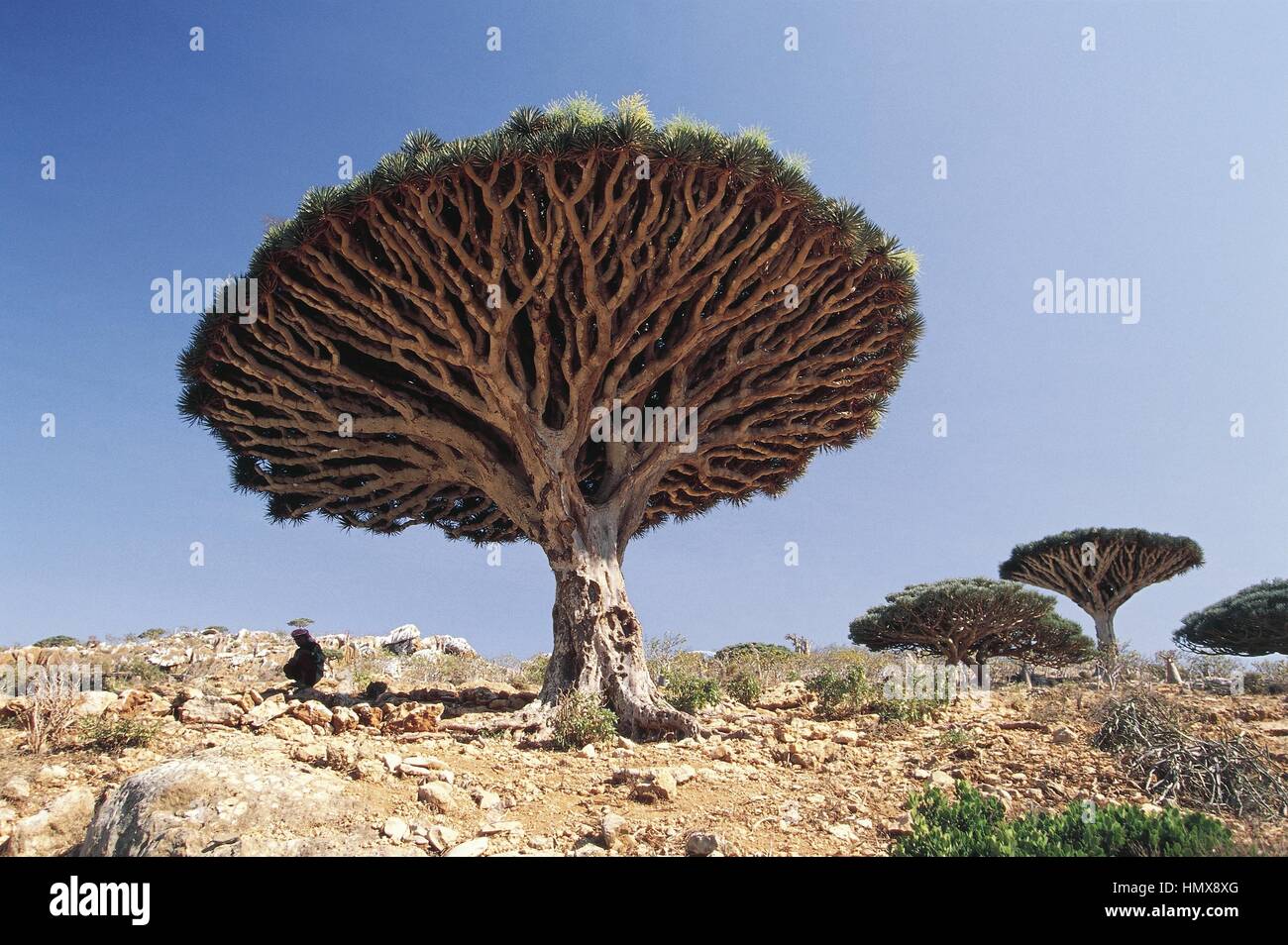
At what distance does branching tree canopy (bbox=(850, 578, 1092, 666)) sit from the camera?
18781mm

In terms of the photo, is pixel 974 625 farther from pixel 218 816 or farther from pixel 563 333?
pixel 218 816

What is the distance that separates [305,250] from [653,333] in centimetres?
409

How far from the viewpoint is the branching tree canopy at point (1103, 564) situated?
22.6 m

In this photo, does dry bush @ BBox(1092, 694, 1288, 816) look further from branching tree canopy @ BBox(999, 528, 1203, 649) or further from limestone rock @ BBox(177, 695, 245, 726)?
branching tree canopy @ BBox(999, 528, 1203, 649)

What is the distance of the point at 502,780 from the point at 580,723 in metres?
1.57

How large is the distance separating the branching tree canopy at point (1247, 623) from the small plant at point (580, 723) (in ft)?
79.1

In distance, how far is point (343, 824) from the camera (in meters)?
4.03

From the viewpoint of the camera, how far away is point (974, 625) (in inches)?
755

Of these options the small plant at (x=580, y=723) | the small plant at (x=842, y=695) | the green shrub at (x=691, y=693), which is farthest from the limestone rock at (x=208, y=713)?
the small plant at (x=842, y=695)

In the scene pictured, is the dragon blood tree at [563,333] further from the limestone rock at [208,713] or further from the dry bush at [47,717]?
the dry bush at [47,717]

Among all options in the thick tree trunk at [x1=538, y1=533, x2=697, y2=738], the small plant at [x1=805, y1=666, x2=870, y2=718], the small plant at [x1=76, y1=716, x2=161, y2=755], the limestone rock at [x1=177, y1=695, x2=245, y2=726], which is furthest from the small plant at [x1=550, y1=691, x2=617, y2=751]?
the small plant at [x1=76, y1=716, x2=161, y2=755]
